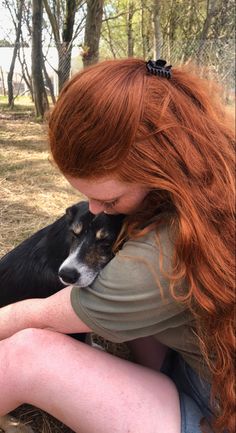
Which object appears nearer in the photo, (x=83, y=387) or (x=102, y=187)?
(x=102, y=187)

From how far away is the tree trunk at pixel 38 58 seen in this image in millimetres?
10656

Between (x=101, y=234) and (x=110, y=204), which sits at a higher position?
(x=110, y=204)

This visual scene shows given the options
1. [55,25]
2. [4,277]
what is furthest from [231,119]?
[55,25]

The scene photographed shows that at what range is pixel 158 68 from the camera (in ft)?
Answer: 4.58

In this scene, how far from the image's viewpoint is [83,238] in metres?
2.05

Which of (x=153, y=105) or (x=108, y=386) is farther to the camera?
(x=108, y=386)

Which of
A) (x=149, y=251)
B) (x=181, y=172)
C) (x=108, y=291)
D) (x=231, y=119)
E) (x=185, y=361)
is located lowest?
(x=185, y=361)

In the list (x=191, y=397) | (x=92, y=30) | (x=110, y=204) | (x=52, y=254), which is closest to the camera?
(x=110, y=204)

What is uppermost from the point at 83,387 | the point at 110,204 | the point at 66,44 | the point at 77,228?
the point at 66,44

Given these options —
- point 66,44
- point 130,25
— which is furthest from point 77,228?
point 130,25

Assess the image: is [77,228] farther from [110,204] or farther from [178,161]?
[178,161]

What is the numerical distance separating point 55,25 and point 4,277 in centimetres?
1165

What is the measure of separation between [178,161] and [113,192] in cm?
24

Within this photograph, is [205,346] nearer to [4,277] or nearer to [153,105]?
[153,105]
